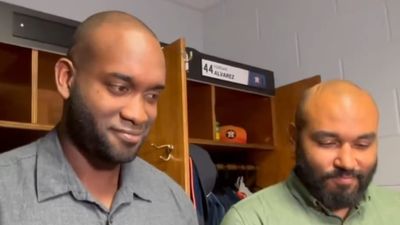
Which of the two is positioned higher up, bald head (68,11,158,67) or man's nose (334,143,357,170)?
bald head (68,11,158,67)

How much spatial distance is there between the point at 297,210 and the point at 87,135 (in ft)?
1.99

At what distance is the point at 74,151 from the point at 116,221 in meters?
0.17

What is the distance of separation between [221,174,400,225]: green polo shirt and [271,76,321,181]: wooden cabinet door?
114 centimetres

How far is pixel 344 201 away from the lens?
120 centimetres

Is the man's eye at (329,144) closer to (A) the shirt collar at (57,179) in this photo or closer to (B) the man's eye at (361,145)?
(B) the man's eye at (361,145)

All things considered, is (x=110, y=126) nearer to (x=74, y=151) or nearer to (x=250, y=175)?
(x=74, y=151)

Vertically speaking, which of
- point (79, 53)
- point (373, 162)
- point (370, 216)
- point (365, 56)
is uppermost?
point (365, 56)

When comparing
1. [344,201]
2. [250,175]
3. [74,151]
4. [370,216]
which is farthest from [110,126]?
[250,175]

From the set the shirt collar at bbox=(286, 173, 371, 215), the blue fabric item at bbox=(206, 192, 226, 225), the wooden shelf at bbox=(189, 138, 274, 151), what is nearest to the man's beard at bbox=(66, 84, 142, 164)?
the shirt collar at bbox=(286, 173, 371, 215)

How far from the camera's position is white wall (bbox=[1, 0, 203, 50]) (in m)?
2.46

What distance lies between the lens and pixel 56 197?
0.91 m

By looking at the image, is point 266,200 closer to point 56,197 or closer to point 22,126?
point 56,197

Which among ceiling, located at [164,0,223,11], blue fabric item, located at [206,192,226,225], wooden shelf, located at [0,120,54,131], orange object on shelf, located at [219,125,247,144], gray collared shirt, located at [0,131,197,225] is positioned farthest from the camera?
ceiling, located at [164,0,223,11]

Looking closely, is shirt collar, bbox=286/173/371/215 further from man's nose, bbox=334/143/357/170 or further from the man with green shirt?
man's nose, bbox=334/143/357/170
